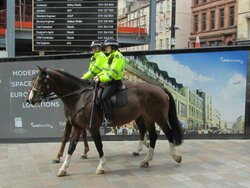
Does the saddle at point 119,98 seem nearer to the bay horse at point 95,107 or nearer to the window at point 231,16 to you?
the bay horse at point 95,107

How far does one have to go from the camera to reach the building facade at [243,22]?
193 feet

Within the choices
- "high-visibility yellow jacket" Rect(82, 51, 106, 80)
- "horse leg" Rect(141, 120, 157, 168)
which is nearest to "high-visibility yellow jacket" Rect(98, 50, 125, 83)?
"high-visibility yellow jacket" Rect(82, 51, 106, 80)

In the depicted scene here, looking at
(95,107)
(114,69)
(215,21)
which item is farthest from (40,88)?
(215,21)

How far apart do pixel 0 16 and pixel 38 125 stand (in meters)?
12.6

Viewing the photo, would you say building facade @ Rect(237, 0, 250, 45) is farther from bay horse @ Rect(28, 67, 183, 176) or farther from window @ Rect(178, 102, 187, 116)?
bay horse @ Rect(28, 67, 183, 176)

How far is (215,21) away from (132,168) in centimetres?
6429

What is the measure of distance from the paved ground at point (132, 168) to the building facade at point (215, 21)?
54.7 m

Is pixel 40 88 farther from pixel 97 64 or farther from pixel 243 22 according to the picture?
pixel 243 22

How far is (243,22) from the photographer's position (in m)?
60.0

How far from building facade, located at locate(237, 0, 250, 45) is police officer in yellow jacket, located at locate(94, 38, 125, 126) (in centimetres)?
5312

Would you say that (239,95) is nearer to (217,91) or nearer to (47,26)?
(217,91)

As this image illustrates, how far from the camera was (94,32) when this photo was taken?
1287 cm

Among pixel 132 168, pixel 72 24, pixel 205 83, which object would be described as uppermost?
pixel 72 24

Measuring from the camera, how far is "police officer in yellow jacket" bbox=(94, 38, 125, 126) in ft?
24.3
